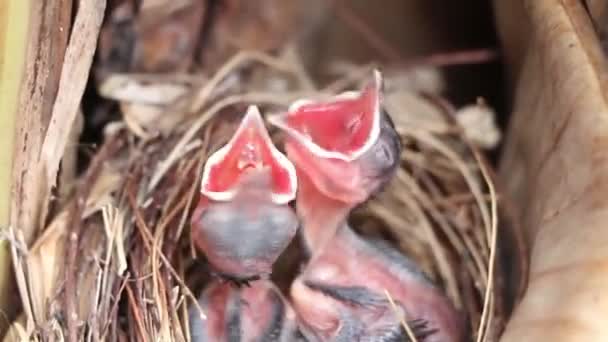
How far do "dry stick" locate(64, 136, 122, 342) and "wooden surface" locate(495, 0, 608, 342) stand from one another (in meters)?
0.40

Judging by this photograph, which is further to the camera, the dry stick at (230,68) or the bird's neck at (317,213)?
the dry stick at (230,68)

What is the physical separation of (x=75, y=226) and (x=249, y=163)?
252 mm

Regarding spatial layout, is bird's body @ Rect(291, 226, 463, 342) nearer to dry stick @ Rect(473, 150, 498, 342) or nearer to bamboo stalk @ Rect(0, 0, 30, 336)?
dry stick @ Rect(473, 150, 498, 342)

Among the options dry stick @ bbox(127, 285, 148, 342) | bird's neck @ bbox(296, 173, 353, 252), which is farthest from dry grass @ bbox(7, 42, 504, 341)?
bird's neck @ bbox(296, 173, 353, 252)

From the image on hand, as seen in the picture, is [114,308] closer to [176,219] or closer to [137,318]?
[137,318]

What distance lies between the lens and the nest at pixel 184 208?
1119 millimetres

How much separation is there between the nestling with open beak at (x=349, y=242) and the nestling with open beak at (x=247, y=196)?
3cm

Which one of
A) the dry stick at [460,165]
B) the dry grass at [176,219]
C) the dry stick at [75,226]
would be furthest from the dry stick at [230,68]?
the dry stick at [460,165]

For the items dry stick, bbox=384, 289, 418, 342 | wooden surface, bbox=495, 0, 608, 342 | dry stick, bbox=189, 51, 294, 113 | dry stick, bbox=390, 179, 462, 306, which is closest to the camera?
wooden surface, bbox=495, 0, 608, 342

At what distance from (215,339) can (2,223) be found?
23 cm

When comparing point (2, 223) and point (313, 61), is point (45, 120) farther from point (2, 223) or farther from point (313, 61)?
point (313, 61)

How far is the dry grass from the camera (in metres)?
1.11

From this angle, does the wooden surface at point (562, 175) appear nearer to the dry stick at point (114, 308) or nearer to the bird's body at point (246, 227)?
the bird's body at point (246, 227)

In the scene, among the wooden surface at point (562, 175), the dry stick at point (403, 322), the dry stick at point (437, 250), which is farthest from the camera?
the dry stick at point (437, 250)
